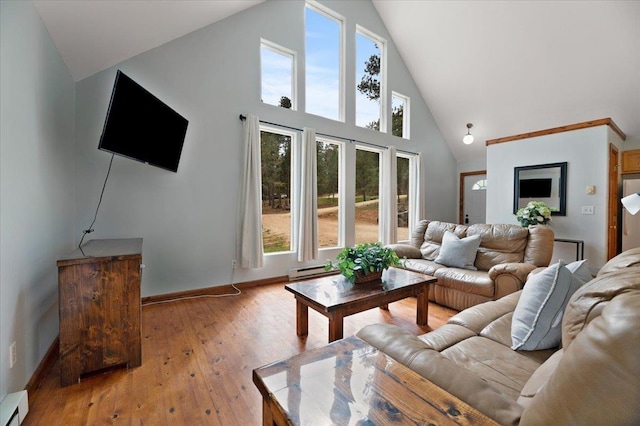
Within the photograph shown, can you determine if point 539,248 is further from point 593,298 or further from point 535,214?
point 593,298

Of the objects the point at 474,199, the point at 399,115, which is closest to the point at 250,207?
the point at 399,115

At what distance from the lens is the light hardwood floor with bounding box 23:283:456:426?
1.56 meters

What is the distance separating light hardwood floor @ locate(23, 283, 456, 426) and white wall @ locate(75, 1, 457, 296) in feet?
1.99

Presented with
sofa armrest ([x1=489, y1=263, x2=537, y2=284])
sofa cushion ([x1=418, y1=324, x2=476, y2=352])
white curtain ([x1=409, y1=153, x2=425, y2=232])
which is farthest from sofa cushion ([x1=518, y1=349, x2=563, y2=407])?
white curtain ([x1=409, y1=153, x2=425, y2=232])

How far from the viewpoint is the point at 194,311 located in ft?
9.86

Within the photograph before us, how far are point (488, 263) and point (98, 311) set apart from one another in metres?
3.75

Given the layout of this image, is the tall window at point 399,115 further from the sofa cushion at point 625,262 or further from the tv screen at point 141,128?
the sofa cushion at point 625,262

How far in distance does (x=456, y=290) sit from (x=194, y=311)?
9.28ft

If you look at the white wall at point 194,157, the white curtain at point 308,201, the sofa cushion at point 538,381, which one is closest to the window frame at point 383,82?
the white wall at point 194,157

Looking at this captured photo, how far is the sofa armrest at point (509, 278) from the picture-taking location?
2627 mm

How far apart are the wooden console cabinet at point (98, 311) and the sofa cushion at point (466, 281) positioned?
9.50ft

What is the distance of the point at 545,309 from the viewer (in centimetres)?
133

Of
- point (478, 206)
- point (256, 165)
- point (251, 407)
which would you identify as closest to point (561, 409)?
point (251, 407)

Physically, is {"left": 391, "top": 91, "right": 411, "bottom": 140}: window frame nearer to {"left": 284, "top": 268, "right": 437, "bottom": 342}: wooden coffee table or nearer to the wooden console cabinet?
{"left": 284, "top": 268, "right": 437, "bottom": 342}: wooden coffee table
